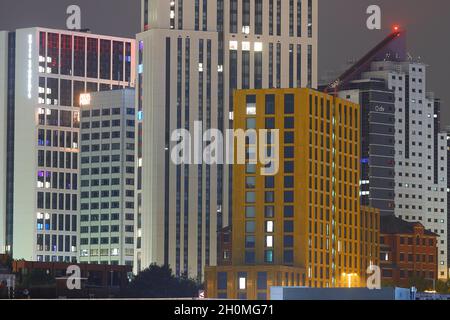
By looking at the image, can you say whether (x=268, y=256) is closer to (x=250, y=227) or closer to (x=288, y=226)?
(x=250, y=227)

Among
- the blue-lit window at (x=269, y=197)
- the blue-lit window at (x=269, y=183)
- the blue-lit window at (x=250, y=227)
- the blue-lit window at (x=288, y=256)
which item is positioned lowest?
the blue-lit window at (x=288, y=256)

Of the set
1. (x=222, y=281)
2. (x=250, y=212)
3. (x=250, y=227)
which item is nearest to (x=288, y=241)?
(x=250, y=227)

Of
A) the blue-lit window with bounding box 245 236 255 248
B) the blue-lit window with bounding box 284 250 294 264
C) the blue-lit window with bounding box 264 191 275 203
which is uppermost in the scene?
the blue-lit window with bounding box 264 191 275 203

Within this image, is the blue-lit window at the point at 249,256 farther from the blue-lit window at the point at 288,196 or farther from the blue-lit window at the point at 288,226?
the blue-lit window at the point at 288,196

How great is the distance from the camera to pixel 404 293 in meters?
125

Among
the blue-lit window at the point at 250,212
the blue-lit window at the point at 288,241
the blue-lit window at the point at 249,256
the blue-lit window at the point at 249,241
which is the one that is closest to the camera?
the blue-lit window at the point at 249,256

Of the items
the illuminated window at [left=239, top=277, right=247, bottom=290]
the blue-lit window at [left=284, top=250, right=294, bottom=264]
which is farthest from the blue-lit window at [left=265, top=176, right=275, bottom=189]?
the illuminated window at [left=239, top=277, right=247, bottom=290]

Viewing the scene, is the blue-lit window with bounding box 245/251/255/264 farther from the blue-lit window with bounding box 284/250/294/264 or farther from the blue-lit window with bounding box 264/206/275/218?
the blue-lit window with bounding box 264/206/275/218

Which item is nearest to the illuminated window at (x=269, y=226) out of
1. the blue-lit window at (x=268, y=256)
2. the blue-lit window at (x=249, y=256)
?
the blue-lit window at (x=268, y=256)
